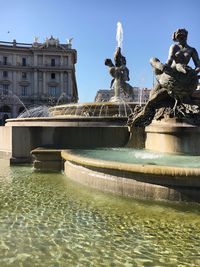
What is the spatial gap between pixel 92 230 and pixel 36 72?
281 ft

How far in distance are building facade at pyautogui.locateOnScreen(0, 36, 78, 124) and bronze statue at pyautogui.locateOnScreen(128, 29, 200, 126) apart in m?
76.7

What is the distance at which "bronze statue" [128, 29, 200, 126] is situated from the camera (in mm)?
8859

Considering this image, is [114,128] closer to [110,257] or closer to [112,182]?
[112,182]

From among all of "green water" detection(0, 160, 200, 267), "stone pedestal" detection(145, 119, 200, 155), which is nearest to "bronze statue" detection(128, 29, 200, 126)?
"stone pedestal" detection(145, 119, 200, 155)

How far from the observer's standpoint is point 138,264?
→ 11.8 feet

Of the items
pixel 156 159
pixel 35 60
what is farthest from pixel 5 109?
pixel 156 159

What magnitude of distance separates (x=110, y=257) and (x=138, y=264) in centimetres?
31

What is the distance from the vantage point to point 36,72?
287 ft

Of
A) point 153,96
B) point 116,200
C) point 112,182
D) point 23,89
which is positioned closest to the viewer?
point 116,200

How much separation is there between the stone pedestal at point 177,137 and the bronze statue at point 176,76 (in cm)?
58

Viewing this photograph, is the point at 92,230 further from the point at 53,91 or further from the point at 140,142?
the point at 53,91

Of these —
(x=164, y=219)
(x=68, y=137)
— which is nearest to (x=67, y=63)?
(x=68, y=137)

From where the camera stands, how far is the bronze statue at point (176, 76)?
886 cm

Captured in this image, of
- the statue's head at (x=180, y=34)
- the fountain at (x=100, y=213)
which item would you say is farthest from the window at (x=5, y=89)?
the statue's head at (x=180, y=34)
